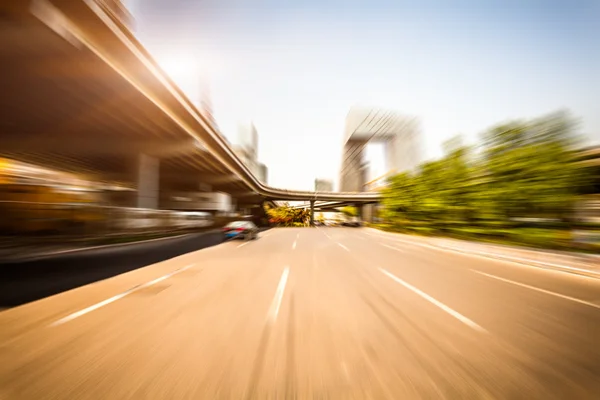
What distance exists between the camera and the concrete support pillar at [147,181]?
19348mm

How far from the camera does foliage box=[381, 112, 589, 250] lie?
37.4 ft

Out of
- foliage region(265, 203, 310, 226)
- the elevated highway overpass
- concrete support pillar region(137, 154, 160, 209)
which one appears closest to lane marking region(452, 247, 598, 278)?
the elevated highway overpass

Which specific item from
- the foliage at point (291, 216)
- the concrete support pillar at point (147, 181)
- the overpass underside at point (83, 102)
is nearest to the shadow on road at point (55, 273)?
the overpass underside at point (83, 102)

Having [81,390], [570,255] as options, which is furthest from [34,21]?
[570,255]

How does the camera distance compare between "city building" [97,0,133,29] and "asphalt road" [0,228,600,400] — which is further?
"city building" [97,0,133,29]

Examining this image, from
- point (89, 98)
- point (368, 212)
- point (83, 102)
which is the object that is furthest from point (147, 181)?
point (368, 212)

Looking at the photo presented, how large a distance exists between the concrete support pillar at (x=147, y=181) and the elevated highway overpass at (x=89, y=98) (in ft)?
0.59

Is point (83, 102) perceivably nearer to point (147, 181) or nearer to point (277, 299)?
point (147, 181)

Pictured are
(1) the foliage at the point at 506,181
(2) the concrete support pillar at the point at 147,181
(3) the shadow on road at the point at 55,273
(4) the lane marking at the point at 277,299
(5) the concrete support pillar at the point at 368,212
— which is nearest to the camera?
(4) the lane marking at the point at 277,299

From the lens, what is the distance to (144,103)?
39.3 feet

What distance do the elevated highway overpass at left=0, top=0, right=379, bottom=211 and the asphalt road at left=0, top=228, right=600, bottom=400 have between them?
7342 millimetres

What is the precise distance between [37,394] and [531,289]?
894cm

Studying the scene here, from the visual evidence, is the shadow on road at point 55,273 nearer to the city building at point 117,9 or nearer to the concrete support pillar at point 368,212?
the city building at point 117,9

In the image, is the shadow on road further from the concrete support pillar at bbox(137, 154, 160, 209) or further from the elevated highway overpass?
the concrete support pillar at bbox(137, 154, 160, 209)
